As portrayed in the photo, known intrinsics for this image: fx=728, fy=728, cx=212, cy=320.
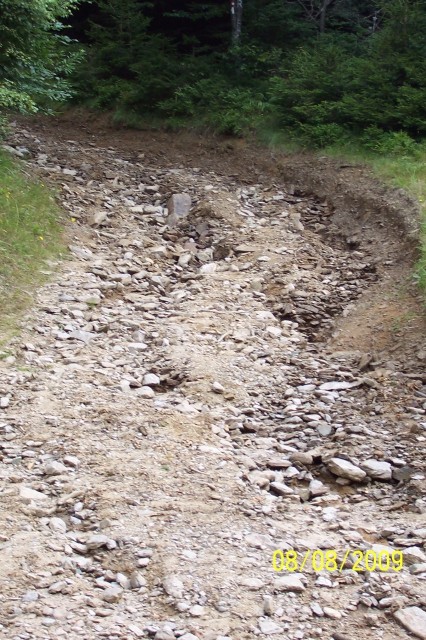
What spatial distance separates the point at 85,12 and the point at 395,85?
850cm

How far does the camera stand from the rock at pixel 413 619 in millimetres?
4051

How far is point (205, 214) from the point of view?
11.4 m

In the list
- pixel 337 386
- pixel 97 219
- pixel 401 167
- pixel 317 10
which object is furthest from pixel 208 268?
pixel 317 10

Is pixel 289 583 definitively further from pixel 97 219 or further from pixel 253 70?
pixel 253 70

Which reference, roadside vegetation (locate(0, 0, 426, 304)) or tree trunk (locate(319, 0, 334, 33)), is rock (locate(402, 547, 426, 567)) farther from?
tree trunk (locate(319, 0, 334, 33))

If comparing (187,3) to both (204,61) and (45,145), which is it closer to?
(204,61)

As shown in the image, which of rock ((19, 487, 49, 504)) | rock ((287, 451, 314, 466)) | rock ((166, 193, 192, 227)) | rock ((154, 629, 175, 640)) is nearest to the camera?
rock ((154, 629, 175, 640))

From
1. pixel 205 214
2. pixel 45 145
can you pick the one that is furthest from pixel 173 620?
pixel 45 145

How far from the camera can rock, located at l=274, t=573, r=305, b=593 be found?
4363 millimetres

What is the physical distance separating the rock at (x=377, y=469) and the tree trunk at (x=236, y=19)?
11818 mm

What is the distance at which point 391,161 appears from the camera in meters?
11.8

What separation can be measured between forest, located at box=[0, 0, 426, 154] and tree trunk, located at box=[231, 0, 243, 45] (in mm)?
27

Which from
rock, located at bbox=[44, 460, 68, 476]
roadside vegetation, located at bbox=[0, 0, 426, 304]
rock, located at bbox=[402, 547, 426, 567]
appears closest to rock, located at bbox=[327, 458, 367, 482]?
rock, located at bbox=[402, 547, 426, 567]

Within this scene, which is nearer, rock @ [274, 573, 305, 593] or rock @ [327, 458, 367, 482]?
rock @ [274, 573, 305, 593]
